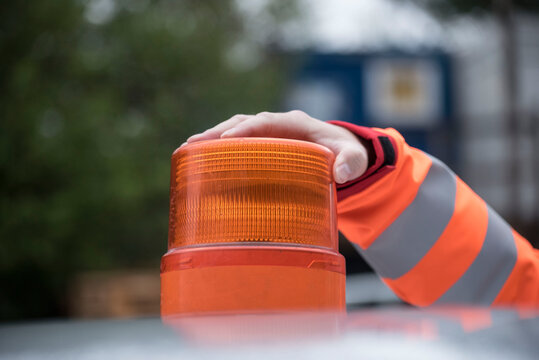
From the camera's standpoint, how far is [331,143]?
3.02 feet

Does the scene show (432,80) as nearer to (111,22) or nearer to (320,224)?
(111,22)

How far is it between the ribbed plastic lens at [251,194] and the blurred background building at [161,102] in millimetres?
3271

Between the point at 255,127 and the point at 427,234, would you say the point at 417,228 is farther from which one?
the point at 255,127

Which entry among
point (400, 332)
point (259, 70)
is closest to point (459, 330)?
point (400, 332)

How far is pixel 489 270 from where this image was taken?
1.13 metres

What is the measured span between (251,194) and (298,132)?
237 millimetres

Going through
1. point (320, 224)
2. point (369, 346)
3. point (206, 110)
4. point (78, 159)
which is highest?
point (206, 110)

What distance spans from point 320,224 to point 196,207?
14 cm

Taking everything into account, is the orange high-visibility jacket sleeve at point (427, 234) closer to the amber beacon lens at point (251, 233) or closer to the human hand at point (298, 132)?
the human hand at point (298, 132)

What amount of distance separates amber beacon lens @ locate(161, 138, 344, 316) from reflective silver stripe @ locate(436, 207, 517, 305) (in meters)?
0.46

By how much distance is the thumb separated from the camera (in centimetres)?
80

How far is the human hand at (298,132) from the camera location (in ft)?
2.82

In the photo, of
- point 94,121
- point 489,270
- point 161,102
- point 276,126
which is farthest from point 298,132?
point 161,102

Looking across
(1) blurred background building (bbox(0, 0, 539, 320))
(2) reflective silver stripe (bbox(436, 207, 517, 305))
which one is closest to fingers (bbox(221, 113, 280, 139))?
(2) reflective silver stripe (bbox(436, 207, 517, 305))
